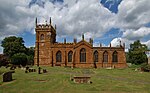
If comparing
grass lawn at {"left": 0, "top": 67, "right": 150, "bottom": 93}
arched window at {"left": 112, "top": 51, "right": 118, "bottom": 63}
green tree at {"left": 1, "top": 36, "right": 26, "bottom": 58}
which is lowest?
grass lawn at {"left": 0, "top": 67, "right": 150, "bottom": 93}

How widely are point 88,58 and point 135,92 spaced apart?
41910 mm

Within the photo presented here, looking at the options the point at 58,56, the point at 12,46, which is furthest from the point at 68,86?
the point at 12,46

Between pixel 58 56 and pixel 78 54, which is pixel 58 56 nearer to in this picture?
pixel 58 56

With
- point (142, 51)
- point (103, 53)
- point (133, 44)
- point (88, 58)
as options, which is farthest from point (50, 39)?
point (133, 44)

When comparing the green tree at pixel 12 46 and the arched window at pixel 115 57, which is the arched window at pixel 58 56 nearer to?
the arched window at pixel 115 57

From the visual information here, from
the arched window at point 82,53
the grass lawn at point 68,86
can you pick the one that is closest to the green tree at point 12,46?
the arched window at point 82,53

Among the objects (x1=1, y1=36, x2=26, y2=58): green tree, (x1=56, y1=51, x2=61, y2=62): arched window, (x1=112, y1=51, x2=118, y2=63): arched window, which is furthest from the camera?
(x1=1, y1=36, x2=26, y2=58): green tree

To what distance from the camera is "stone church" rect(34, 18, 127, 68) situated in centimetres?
6056

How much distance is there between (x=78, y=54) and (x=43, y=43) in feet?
37.5

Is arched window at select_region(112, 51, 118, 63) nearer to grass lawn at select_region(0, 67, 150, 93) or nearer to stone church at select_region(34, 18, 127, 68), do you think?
stone church at select_region(34, 18, 127, 68)

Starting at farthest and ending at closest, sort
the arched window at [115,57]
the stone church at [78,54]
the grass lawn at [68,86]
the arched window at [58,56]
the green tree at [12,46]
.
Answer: the green tree at [12,46] < the arched window at [115,57] < the arched window at [58,56] < the stone church at [78,54] < the grass lawn at [68,86]

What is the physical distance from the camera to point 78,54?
6044 cm

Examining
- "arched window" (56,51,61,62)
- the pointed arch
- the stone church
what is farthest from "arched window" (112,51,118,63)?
"arched window" (56,51,61,62)

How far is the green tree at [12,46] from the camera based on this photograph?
2931 inches
